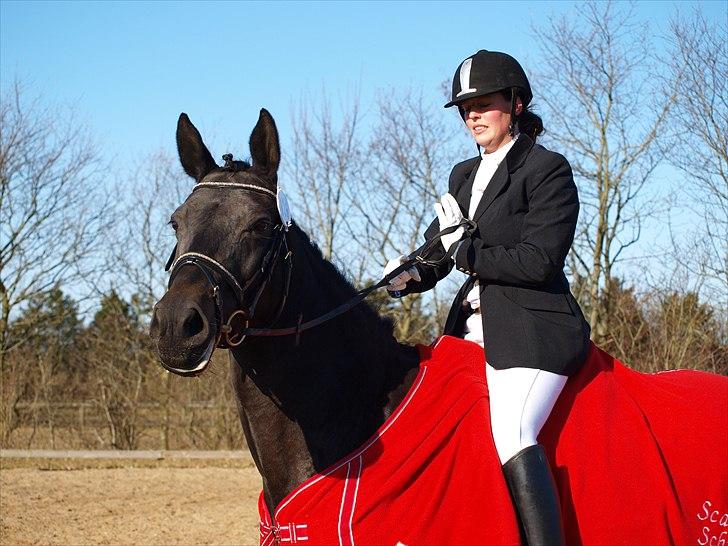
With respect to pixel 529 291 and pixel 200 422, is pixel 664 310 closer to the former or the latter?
pixel 200 422

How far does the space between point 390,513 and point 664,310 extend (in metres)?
13.7

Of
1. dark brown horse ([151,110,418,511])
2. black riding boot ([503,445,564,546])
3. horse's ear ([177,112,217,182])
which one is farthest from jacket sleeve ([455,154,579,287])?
horse's ear ([177,112,217,182])

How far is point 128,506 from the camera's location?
439 inches

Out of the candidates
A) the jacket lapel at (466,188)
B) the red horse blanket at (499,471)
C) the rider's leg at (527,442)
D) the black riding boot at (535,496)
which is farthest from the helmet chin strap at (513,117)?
the black riding boot at (535,496)

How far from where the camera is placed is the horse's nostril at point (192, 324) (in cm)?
290

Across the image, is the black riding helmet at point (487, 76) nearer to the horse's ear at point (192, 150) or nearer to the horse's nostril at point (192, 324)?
the horse's ear at point (192, 150)

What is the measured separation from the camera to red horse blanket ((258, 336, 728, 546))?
323 centimetres

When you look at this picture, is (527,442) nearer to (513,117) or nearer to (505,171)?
(505,171)

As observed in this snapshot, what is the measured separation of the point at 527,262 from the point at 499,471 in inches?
34.2

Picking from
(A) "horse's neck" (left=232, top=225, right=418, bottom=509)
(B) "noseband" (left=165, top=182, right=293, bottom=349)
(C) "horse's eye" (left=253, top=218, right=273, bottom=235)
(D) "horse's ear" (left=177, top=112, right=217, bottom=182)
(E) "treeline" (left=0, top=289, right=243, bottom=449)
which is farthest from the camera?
(E) "treeline" (left=0, top=289, right=243, bottom=449)

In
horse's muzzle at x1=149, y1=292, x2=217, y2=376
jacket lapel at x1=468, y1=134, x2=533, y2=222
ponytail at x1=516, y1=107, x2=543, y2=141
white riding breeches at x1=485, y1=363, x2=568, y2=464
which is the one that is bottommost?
white riding breeches at x1=485, y1=363, x2=568, y2=464

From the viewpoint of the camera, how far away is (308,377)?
11.4 feet

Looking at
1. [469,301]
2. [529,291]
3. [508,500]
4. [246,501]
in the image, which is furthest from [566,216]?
[246,501]

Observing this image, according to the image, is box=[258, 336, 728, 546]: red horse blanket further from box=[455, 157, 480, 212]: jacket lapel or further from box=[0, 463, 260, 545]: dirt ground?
box=[0, 463, 260, 545]: dirt ground
